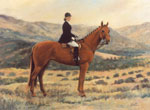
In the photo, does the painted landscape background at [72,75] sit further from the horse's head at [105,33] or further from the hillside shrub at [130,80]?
the horse's head at [105,33]

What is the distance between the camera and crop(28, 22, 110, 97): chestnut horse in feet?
18.5

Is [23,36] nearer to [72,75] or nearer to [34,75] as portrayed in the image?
[34,75]

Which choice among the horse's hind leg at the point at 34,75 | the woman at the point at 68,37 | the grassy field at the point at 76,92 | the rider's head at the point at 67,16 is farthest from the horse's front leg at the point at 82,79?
the rider's head at the point at 67,16

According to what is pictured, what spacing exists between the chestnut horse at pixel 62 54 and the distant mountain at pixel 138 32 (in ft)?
3.45

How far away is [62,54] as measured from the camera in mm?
5676

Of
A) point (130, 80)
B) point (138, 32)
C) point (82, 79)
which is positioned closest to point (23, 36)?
point (82, 79)

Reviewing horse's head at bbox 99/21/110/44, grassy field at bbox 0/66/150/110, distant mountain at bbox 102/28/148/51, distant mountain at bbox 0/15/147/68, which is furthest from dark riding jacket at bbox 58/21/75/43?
distant mountain at bbox 102/28/148/51

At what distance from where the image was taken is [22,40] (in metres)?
6.09

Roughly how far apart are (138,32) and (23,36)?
2.87 metres

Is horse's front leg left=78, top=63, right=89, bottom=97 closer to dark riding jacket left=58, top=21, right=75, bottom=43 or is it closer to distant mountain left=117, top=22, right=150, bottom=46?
dark riding jacket left=58, top=21, right=75, bottom=43

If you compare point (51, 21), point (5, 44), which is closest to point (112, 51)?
point (51, 21)

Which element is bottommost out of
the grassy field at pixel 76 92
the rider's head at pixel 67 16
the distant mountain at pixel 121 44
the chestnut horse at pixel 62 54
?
the grassy field at pixel 76 92

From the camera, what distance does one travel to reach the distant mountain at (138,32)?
6.52 meters

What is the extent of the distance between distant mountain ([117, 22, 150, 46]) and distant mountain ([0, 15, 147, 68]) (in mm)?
334
